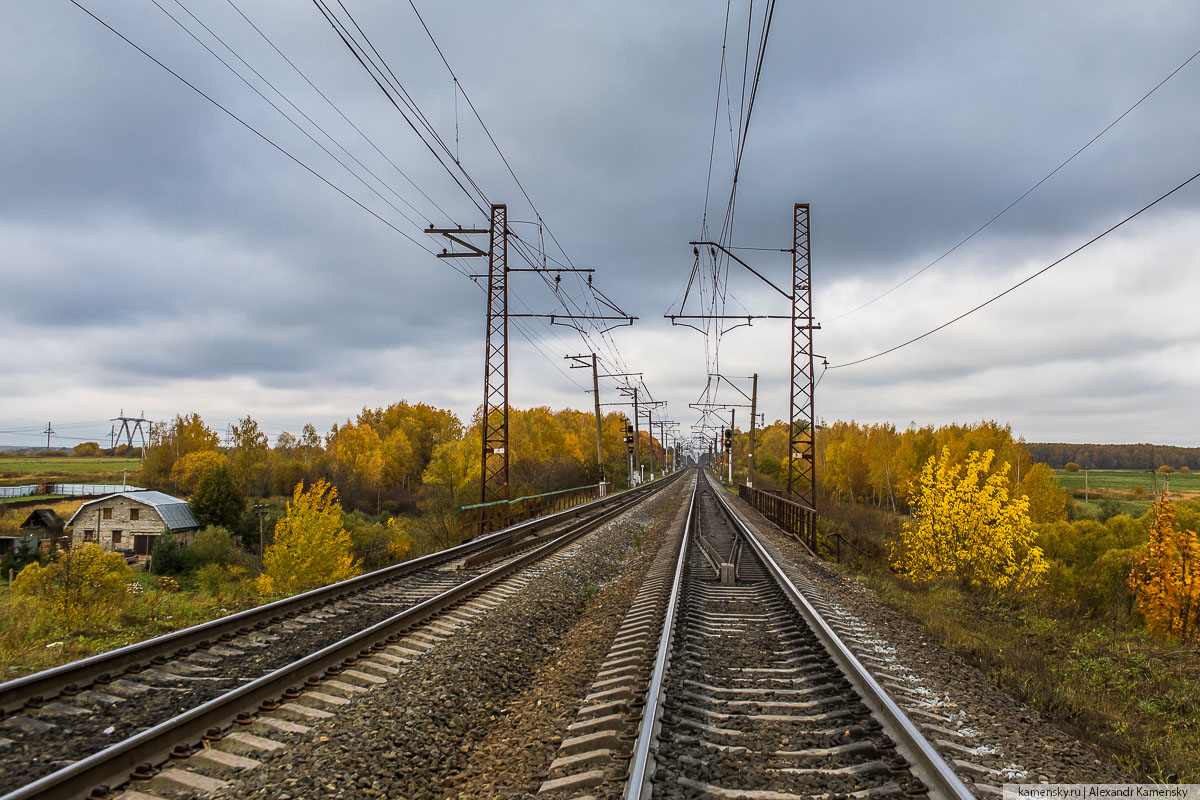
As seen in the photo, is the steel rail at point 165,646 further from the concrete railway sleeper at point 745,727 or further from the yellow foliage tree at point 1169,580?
the yellow foliage tree at point 1169,580

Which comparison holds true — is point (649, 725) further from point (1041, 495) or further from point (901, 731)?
point (1041, 495)

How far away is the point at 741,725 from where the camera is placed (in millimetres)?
5172

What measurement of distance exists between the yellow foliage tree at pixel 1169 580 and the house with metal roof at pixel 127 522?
60618 millimetres

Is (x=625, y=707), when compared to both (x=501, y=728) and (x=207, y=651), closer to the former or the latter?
(x=501, y=728)

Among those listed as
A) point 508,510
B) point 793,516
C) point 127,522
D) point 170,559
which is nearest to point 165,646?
point 508,510

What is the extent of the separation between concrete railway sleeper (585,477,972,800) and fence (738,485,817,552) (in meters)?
11.7

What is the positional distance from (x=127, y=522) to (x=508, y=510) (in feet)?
151

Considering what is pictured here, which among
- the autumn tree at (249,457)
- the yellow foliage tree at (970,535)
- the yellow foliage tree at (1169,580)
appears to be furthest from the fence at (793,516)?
the autumn tree at (249,457)

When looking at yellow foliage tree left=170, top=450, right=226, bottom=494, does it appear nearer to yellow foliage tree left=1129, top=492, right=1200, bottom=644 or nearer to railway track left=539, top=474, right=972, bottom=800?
yellow foliage tree left=1129, top=492, right=1200, bottom=644

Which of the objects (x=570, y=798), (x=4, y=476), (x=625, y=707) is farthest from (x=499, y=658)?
(x=4, y=476)

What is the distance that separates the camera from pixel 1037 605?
46.9ft

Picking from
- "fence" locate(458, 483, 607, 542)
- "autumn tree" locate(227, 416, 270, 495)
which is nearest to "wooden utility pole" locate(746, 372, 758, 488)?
"fence" locate(458, 483, 607, 542)

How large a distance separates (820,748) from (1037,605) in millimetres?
12495

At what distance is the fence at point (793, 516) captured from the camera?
19922mm
